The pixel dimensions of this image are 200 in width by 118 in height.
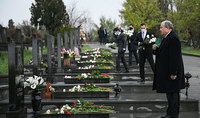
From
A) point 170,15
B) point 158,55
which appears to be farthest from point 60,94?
point 170,15

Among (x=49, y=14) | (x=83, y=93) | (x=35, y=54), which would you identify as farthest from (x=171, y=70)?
(x=49, y=14)

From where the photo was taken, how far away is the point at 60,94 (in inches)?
371

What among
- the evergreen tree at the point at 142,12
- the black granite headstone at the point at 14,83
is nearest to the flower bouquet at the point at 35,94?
the black granite headstone at the point at 14,83

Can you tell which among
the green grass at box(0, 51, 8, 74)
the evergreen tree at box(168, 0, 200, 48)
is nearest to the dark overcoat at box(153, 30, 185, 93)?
the green grass at box(0, 51, 8, 74)

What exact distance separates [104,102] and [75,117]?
163 centimetres

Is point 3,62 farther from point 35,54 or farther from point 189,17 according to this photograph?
point 189,17

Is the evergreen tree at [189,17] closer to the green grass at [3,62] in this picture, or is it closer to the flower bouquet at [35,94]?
the green grass at [3,62]

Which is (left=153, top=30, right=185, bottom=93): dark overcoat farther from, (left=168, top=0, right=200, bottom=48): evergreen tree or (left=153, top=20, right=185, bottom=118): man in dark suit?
(left=168, top=0, right=200, bottom=48): evergreen tree

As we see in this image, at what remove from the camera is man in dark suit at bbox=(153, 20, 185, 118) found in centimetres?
678

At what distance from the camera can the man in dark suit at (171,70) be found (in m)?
6.78

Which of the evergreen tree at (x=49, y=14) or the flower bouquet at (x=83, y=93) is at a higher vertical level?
the evergreen tree at (x=49, y=14)

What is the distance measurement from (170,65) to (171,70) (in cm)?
12

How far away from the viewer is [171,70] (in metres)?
6.75

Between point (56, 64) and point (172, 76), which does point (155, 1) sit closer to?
point (56, 64)
